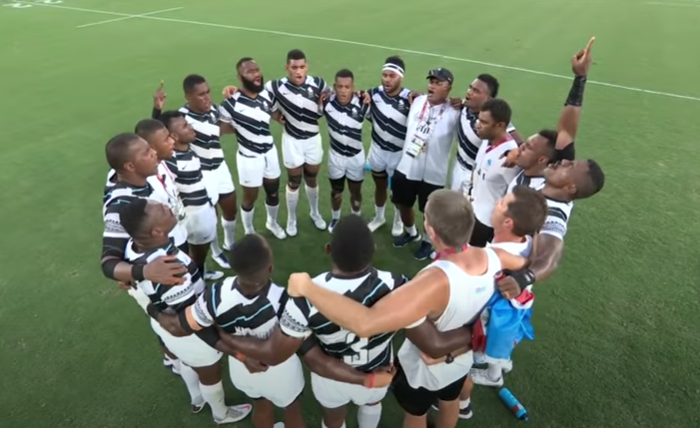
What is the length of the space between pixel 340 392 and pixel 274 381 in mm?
406

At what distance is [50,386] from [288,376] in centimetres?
230

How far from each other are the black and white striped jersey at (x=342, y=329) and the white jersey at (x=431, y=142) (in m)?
2.67

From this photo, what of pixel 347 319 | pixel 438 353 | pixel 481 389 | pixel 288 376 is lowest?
pixel 481 389

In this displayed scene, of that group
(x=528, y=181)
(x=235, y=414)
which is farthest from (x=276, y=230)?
(x=528, y=181)

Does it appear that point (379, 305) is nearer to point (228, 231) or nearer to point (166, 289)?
point (166, 289)

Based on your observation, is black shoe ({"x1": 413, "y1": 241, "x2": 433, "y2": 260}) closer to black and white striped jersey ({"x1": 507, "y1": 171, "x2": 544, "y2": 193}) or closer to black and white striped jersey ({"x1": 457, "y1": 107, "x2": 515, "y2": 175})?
black and white striped jersey ({"x1": 457, "y1": 107, "x2": 515, "y2": 175})

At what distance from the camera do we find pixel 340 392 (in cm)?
302

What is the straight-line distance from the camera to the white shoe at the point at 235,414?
3.75 meters

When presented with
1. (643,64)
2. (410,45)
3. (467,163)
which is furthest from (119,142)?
(643,64)

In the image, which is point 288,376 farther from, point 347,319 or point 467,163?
point 467,163

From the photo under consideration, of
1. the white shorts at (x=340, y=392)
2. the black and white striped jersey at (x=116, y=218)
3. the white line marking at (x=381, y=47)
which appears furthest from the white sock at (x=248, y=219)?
the white line marking at (x=381, y=47)

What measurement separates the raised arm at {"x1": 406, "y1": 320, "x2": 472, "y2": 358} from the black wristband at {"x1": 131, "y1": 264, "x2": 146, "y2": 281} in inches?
63.0

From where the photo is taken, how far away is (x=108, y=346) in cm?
446

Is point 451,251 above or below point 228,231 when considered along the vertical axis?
above
